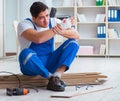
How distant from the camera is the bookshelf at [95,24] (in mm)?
7231

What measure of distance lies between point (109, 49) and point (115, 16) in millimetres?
817

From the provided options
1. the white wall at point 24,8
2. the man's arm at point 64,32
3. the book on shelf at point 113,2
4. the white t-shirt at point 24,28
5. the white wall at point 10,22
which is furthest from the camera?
the white wall at point 24,8

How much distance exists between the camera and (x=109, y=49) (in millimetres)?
7492

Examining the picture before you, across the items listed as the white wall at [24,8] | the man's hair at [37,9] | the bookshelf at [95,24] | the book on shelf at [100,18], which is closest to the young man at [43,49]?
the man's hair at [37,9]

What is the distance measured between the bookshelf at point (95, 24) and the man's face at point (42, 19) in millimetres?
4632

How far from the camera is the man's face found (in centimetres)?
261

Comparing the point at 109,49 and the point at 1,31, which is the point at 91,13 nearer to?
the point at 109,49

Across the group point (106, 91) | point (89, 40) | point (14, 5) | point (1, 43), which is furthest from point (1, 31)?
point (106, 91)

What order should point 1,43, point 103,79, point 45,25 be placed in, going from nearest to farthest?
point 45,25, point 103,79, point 1,43

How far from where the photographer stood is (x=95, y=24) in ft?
24.7

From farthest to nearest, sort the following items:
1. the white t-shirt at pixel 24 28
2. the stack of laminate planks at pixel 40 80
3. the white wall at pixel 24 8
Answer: the white wall at pixel 24 8
the stack of laminate planks at pixel 40 80
the white t-shirt at pixel 24 28

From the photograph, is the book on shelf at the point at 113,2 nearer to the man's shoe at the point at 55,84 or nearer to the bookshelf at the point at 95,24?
the bookshelf at the point at 95,24

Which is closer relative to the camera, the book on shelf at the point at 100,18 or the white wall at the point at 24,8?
the book on shelf at the point at 100,18

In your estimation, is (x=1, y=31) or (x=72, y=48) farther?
(x=1, y=31)
